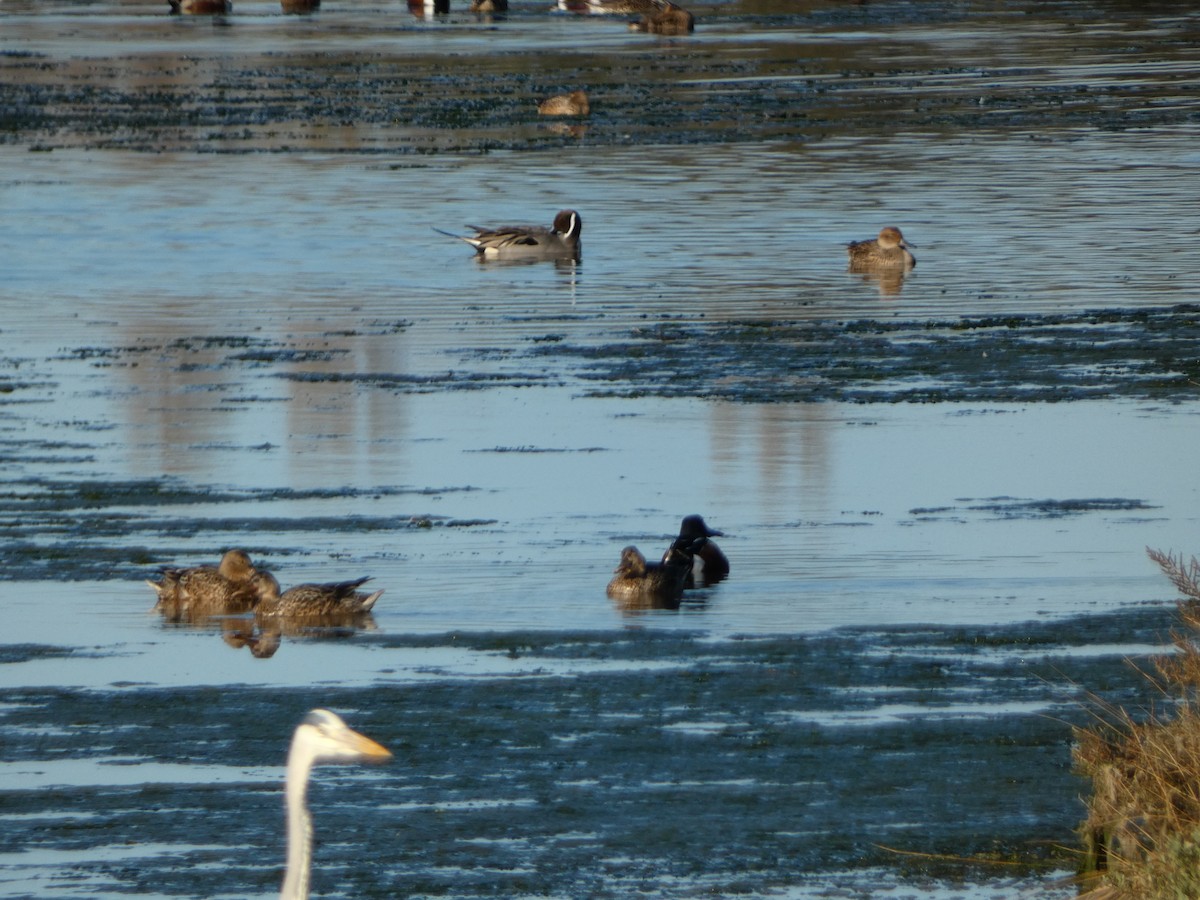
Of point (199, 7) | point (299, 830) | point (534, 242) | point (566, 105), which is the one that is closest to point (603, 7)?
point (199, 7)

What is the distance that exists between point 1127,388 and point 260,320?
649cm

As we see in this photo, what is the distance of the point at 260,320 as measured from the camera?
1836 centimetres

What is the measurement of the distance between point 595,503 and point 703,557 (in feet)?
4.78

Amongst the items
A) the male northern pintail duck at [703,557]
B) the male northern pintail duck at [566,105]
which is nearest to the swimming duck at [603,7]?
the male northern pintail duck at [566,105]

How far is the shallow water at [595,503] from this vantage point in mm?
7832

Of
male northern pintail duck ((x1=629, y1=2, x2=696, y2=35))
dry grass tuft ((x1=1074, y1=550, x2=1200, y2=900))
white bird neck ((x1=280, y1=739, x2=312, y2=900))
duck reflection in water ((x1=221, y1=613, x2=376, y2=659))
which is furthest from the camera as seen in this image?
male northern pintail duck ((x1=629, y1=2, x2=696, y2=35))

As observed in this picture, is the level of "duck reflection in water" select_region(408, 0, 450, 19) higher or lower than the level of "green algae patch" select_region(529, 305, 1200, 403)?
higher

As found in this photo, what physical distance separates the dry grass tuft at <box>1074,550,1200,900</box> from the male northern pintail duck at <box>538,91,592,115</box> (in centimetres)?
2698

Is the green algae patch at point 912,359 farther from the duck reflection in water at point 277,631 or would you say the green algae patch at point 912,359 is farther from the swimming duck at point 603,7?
the swimming duck at point 603,7

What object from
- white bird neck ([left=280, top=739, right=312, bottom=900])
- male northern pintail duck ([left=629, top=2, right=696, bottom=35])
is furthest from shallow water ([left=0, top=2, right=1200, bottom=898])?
male northern pintail duck ([left=629, top=2, right=696, bottom=35])

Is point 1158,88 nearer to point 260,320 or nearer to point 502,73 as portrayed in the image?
point 502,73

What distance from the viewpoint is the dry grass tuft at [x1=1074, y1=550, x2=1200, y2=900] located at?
20.5 ft

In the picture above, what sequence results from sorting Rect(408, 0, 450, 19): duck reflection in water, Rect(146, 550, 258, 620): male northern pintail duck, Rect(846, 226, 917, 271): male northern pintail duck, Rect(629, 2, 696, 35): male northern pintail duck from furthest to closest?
1. Rect(408, 0, 450, 19): duck reflection in water
2. Rect(629, 2, 696, 35): male northern pintail duck
3. Rect(846, 226, 917, 271): male northern pintail duck
4. Rect(146, 550, 258, 620): male northern pintail duck

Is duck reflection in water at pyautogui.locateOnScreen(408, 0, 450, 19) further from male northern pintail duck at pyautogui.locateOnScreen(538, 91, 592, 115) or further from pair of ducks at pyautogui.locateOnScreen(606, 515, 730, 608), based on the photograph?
pair of ducks at pyautogui.locateOnScreen(606, 515, 730, 608)
